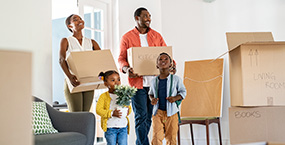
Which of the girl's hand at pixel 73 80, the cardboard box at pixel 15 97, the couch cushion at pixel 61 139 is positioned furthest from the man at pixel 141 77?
the cardboard box at pixel 15 97

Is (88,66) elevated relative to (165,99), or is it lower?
elevated

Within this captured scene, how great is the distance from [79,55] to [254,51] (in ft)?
4.56

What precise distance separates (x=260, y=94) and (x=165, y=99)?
107 centimetres

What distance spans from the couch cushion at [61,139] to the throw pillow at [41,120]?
172 mm

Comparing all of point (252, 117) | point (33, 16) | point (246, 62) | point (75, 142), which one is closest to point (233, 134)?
point (252, 117)

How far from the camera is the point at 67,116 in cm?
263

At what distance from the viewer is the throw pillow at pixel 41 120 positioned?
245 cm

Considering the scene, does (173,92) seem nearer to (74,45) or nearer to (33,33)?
(74,45)

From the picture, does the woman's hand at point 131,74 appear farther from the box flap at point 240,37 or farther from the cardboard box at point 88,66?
the box flap at point 240,37

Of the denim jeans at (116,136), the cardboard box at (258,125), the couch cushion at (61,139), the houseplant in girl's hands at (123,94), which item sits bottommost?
the denim jeans at (116,136)

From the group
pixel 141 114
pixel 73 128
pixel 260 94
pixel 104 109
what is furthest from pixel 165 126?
pixel 260 94

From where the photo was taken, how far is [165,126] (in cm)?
287

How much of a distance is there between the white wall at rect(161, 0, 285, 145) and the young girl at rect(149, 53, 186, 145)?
1410 mm

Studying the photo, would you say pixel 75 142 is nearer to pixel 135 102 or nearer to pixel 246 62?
pixel 135 102
